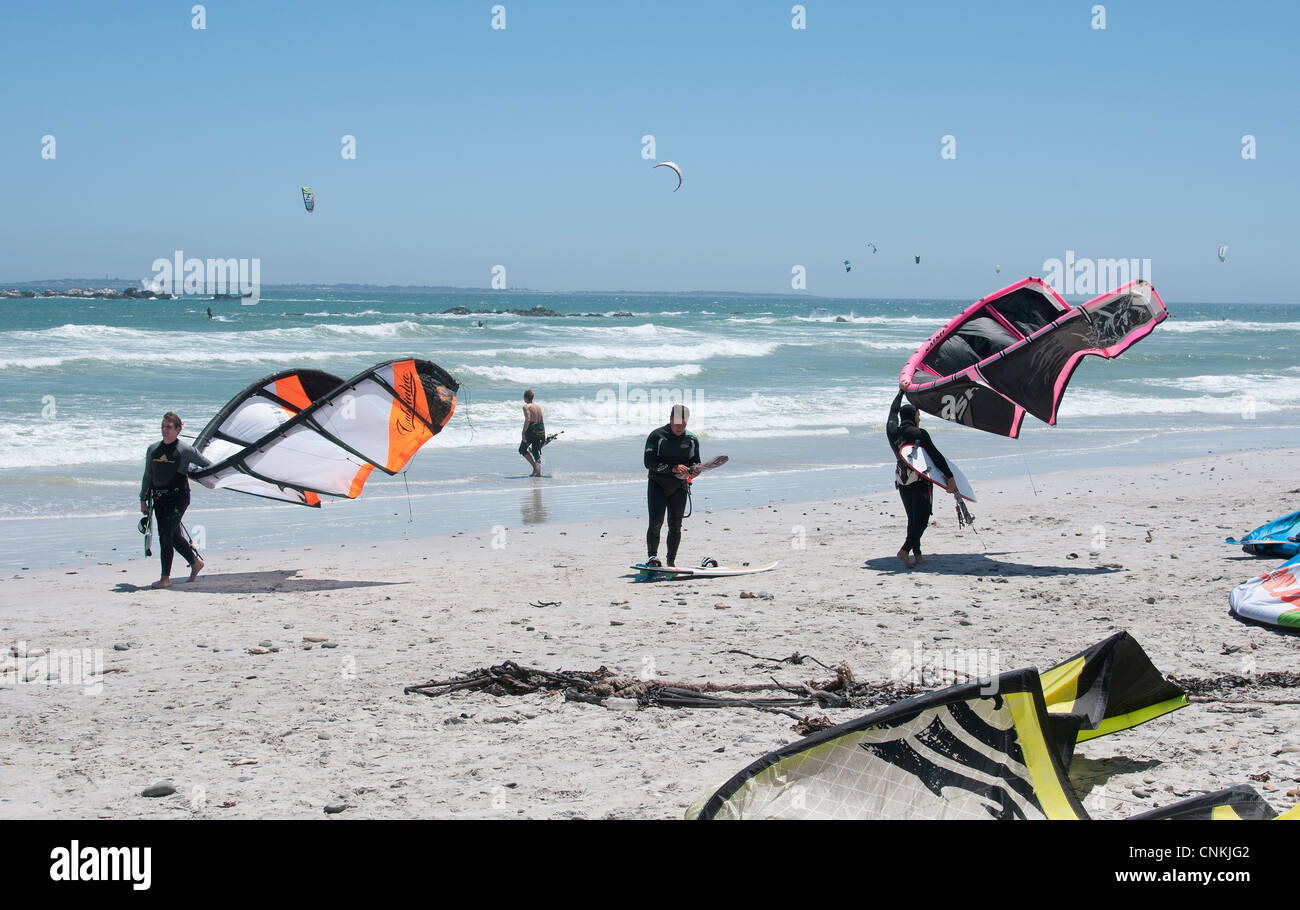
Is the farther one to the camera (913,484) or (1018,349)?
(1018,349)

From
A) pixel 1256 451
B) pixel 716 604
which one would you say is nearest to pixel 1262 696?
pixel 716 604

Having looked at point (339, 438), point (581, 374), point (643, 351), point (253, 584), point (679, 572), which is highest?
point (643, 351)

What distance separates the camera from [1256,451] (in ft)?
54.5

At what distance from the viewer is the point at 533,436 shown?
14.6m

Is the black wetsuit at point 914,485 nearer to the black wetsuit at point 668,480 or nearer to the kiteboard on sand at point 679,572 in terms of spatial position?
the kiteboard on sand at point 679,572

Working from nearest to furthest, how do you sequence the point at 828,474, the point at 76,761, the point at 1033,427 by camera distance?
the point at 76,761 → the point at 828,474 → the point at 1033,427

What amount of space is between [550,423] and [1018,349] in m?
12.6

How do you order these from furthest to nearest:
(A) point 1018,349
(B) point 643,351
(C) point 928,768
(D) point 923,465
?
(B) point 643,351 → (A) point 1018,349 → (D) point 923,465 → (C) point 928,768

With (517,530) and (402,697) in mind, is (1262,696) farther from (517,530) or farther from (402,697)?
(517,530)

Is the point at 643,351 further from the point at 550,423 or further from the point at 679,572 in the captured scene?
the point at 679,572

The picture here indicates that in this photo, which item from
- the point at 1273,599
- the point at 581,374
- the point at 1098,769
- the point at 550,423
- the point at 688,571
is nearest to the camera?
the point at 1098,769

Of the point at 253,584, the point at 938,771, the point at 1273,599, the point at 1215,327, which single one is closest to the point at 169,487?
the point at 253,584

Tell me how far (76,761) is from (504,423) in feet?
50.7

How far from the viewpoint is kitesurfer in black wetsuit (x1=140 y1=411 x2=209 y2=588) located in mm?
8125
